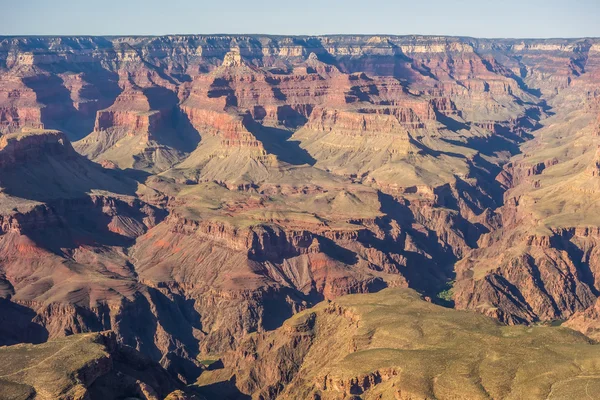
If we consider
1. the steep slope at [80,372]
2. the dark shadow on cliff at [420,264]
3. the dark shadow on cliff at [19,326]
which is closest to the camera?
the steep slope at [80,372]

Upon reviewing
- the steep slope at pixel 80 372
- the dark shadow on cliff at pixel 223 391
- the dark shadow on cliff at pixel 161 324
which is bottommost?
the dark shadow on cliff at pixel 223 391

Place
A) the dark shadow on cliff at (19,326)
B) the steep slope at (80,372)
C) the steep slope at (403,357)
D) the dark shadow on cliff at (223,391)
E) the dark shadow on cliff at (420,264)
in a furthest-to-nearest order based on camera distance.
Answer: the dark shadow on cliff at (420,264) < the dark shadow on cliff at (19,326) < the dark shadow on cliff at (223,391) < the steep slope at (403,357) < the steep slope at (80,372)

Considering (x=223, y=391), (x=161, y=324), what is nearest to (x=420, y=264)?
(x=161, y=324)

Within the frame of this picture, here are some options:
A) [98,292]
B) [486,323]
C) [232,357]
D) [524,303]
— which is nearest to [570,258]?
[524,303]

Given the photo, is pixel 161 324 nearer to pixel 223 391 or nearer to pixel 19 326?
pixel 19 326

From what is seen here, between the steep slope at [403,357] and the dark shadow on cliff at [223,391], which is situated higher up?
the steep slope at [403,357]

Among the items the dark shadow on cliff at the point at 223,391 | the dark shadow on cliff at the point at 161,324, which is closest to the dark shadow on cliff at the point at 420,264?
the dark shadow on cliff at the point at 161,324

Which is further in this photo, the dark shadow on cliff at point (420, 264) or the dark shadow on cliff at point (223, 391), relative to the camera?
the dark shadow on cliff at point (420, 264)

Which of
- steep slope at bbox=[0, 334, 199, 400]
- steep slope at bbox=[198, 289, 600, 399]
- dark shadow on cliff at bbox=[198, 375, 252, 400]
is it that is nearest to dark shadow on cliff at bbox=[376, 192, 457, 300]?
steep slope at bbox=[198, 289, 600, 399]

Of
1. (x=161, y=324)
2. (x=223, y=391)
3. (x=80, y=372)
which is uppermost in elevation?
(x=80, y=372)

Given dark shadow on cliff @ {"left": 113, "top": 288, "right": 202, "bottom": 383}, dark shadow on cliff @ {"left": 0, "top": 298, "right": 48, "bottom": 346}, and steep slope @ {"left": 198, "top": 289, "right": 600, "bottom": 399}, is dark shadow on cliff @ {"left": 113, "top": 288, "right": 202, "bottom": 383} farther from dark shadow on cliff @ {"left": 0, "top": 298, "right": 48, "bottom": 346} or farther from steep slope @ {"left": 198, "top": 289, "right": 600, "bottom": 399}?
steep slope @ {"left": 198, "top": 289, "right": 600, "bottom": 399}

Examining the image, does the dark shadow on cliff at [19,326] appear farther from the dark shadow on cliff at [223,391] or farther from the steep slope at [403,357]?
the dark shadow on cliff at [223,391]

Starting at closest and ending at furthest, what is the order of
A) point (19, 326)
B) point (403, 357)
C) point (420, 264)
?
point (403, 357), point (19, 326), point (420, 264)
